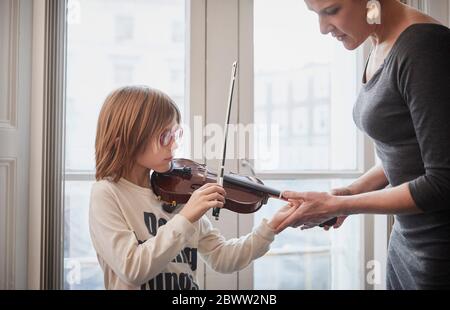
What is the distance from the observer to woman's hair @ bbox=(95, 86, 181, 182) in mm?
697

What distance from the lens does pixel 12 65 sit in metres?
0.82

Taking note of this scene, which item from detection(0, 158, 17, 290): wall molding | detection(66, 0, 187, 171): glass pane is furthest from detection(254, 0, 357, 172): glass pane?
detection(0, 158, 17, 290): wall molding

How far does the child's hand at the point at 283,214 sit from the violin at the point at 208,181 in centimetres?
3

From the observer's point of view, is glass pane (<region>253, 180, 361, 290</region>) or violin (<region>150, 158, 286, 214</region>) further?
glass pane (<region>253, 180, 361, 290</region>)

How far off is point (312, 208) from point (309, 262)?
0.40 meters

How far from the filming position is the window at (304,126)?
36.3 inches

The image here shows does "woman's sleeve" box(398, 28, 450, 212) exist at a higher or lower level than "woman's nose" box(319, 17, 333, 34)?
lower

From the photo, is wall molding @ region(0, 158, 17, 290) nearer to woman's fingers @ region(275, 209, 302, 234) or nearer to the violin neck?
the violin neck

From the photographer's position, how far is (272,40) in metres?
0.91

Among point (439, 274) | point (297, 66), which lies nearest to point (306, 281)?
point (439, 274)

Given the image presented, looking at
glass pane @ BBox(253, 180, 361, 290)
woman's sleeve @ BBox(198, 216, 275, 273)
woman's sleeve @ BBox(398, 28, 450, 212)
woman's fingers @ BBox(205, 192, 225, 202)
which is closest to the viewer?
woman's sleeve @ BBox(398, 28, 450, 212)

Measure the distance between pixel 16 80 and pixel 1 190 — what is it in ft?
0.81

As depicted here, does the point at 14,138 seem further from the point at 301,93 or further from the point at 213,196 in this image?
the point at 301,93

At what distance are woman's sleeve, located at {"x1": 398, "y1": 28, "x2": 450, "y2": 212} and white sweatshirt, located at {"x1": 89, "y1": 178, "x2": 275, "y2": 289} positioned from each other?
0.32m
